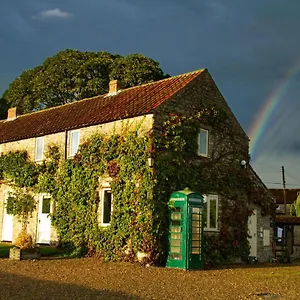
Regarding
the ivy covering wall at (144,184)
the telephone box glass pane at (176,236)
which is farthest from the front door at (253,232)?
the telephone box glass pane at (176,236)

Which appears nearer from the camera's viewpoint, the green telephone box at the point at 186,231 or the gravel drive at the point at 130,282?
the gravel drive at the point at 130,282

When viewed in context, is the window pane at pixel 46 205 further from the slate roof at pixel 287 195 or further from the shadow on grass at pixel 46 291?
the slate roof at pixel 287 195

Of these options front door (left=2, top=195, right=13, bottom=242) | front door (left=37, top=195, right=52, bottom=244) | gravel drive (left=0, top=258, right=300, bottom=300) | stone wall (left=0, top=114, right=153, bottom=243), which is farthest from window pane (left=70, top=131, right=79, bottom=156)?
gravel drive (left=0, top=258, right=300, bottom=300)

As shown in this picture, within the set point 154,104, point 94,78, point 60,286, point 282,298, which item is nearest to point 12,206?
point 154,104

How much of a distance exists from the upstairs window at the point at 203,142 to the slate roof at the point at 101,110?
7.48 ft

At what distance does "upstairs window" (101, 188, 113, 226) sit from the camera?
21266 millimetres

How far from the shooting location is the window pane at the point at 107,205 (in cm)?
2130

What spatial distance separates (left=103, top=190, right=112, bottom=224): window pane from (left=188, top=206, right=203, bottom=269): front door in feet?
13.5

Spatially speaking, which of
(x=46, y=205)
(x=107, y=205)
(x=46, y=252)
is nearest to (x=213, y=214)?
(x=107, y=205)

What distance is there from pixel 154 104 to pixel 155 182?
11.0 ft

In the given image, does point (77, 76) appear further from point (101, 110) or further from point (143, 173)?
point (143, 173)

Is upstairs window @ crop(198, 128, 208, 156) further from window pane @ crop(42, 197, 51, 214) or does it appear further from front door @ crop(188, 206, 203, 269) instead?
window pane @ crop(42, 197, 51, 214)

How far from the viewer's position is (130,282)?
14.6 m

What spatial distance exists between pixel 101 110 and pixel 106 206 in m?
4.88
